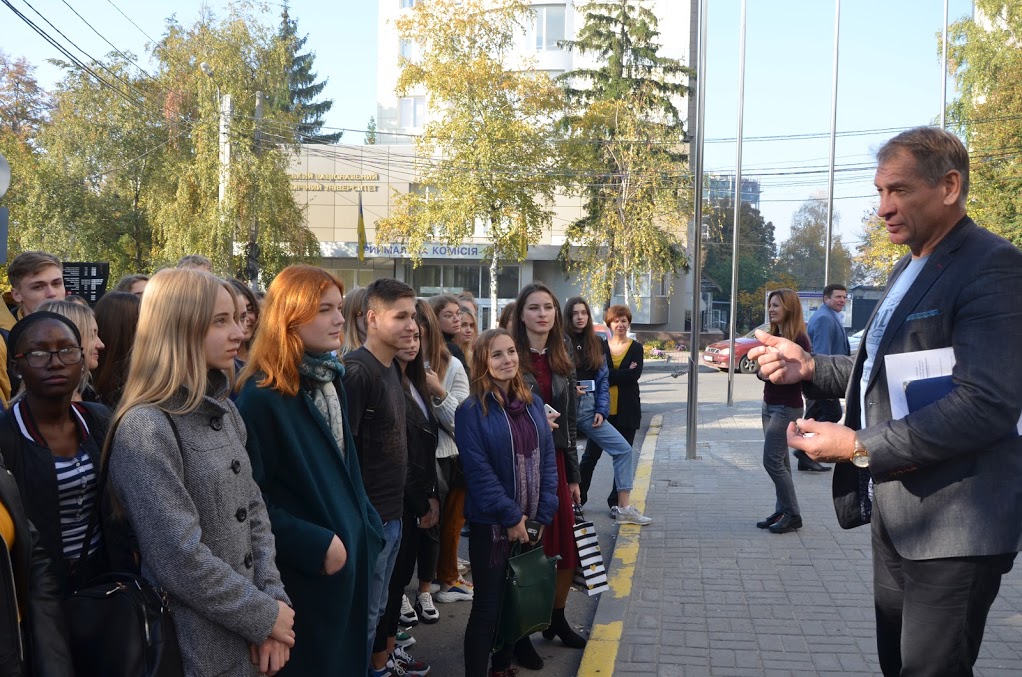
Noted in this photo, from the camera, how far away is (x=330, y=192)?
47.5 m

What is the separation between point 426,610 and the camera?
5895mm

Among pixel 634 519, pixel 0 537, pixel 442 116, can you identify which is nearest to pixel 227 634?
pixel 0 537

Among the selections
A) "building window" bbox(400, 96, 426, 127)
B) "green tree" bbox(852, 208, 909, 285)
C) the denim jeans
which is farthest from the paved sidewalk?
"building window" bbox(400, 96, 426, 127)

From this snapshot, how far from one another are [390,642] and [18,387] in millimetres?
2270

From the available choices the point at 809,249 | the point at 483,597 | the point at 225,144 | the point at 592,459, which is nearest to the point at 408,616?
the point at 483,597

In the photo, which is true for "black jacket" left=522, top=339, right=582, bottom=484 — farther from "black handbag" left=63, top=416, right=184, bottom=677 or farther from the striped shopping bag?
"black handbag" left=63, top=416, right=184, bottom=677

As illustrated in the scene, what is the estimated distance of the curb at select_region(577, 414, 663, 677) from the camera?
492cm

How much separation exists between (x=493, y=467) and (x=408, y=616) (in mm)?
1620

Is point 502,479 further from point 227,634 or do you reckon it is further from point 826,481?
point 826,481

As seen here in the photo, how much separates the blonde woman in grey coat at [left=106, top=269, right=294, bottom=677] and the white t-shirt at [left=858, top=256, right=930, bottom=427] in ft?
6.81

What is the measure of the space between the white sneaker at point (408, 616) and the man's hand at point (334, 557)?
257 cm

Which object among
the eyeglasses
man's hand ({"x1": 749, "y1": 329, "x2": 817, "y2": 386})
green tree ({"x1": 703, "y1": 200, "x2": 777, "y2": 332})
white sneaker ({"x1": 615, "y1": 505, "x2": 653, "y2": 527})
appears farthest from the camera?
green tree ({"x1": 703, "y1": 200, "x2": 777, "y2": 332})

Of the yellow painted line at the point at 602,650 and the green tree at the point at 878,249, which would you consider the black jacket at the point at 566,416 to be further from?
the green tree at the point at 878,249

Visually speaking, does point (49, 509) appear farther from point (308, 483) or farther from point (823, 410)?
point (823, 410)
